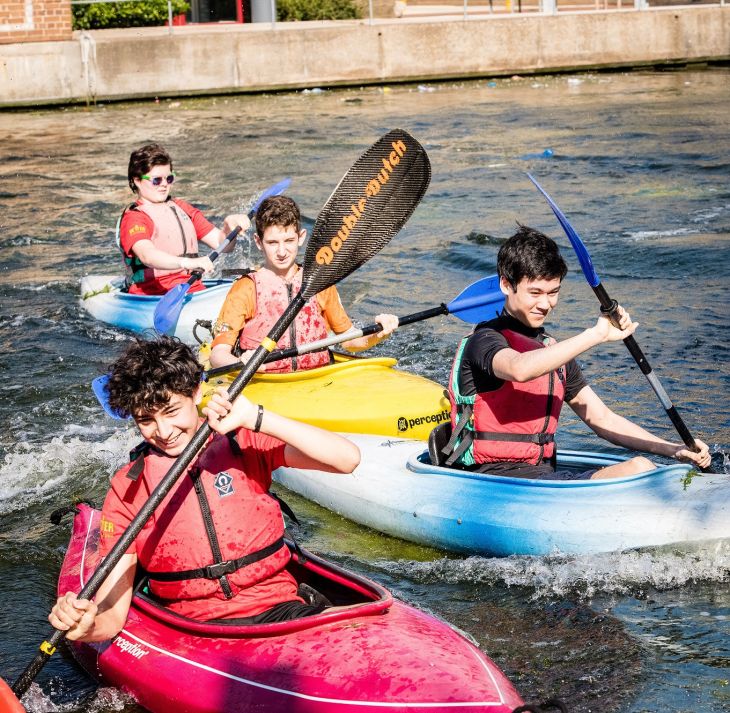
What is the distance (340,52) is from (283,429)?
49.1 ft

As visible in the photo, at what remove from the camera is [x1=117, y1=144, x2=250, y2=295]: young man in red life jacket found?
7.13 meters

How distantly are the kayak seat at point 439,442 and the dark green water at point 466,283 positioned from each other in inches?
15.0

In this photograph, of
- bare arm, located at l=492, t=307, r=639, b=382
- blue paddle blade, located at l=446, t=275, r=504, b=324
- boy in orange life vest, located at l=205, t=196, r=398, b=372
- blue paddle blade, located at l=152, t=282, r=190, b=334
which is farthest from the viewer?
blue paddle blade, located at l=152, t=282, r=190, b=334

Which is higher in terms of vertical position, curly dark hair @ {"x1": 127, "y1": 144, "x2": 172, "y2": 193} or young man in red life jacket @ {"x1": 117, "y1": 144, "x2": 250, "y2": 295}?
curly dark hair @ {"x1": 127, "y1": 144, "x2": 172, "y2": 193}

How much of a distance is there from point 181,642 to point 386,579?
1358 millimetres

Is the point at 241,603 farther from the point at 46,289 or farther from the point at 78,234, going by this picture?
the point at 78,234

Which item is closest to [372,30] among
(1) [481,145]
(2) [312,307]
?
(1) [481,145]

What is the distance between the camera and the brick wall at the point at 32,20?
16.0 m

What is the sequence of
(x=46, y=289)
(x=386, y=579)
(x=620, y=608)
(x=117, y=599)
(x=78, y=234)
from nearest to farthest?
(x=117, y=599) < (x=620, y=608) < (x=386, y=579) < (x=46, y=289) < (x=78, y=234)

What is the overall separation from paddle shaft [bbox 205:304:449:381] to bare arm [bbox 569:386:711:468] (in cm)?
82

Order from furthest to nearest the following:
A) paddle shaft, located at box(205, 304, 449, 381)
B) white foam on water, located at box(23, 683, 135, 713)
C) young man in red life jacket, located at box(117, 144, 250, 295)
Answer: young man in red life jacket, located at box(117, 144, 250, 295) → paddle shaft, located at box(205, 304, 449, 381) → white foam on water, located at box(23, 683, 135, 713)

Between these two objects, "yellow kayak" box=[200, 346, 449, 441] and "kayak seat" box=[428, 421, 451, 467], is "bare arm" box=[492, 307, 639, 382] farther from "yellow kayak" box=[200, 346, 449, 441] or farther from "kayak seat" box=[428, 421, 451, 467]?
"yellow kayak" box=[200, 346, 449, 441]

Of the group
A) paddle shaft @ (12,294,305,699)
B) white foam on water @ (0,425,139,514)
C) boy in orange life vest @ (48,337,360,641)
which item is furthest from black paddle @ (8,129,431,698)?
white foam on water @ (0,425,139,514)

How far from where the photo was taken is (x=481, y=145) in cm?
1387
